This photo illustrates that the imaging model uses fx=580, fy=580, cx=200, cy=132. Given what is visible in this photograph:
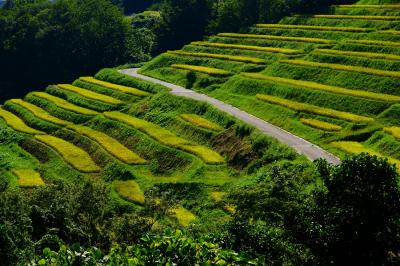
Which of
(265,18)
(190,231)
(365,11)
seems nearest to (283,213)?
(190,231)

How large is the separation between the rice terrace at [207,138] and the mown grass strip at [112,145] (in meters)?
0.23

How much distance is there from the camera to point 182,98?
61.7 meters

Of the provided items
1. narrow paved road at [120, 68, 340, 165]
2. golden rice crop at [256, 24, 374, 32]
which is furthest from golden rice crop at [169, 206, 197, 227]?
golden rice crop at [256, 24, 374, 32]

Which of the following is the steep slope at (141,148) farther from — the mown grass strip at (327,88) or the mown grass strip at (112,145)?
the mown grass strip at (327,88)

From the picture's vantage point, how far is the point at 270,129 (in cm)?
5028

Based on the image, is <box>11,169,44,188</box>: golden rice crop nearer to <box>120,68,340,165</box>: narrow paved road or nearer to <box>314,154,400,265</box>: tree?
<box>120,68,340,165</box>: narrow paved road

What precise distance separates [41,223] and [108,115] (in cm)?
2920

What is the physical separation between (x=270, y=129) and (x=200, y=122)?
785cm

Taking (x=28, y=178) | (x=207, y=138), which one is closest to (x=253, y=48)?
(x=207, y=138)

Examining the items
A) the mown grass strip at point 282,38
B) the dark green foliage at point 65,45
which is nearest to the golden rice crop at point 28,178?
the mown grass strip at point 282,38

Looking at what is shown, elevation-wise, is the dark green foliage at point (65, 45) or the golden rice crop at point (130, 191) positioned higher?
the golden rice crop at point (130, 191)

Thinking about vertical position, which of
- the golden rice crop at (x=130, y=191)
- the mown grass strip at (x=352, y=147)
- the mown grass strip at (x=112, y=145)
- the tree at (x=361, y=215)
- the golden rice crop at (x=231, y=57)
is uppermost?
the tree at (x=361, y=215)

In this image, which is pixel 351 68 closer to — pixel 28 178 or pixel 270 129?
pixel 270 129

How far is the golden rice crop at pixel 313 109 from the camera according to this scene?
47812mm
